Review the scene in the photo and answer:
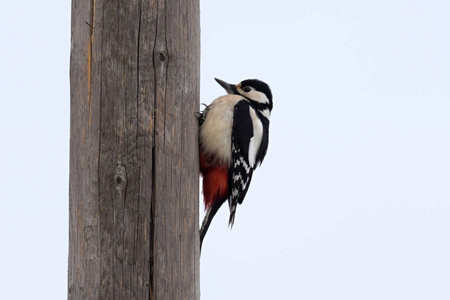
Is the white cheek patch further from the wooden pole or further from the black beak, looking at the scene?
the wooden pole

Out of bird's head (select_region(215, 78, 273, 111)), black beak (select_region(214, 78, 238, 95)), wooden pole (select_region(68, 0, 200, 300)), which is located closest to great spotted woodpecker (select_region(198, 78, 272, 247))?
bird's head (select_region(215, 78, 273, 111))

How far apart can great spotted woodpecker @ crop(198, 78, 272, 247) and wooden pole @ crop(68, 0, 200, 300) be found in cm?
60

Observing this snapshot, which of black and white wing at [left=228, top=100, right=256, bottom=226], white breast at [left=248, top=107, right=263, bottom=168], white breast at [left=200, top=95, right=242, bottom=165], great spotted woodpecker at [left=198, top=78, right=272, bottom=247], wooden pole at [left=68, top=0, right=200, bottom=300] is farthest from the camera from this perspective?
white breast at [left=248, top=107, right=263, bottom=168]

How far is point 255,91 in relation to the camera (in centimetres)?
484

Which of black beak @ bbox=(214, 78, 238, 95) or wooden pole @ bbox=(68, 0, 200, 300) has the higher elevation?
black beak @ bbox=(214, 78, 238, 95)

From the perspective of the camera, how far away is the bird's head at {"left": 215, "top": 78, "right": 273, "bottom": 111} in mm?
4820

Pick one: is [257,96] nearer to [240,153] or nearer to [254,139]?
[254,139]

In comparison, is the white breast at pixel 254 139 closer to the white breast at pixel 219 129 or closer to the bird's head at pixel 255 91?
the white breast at pixel 219 129

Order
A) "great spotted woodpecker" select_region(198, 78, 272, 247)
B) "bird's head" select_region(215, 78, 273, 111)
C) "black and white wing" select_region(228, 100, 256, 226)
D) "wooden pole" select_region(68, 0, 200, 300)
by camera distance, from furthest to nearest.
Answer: "bird's head" select_region(215, 78, 273, 111) < "black and white wing" select_region(228, 100, 256, 226) < "great spotted woodpecker" select_region(198, 78, 272, 247) < "wooden pole" select_region(68, 0, 200, 300)

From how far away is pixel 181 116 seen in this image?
292cm

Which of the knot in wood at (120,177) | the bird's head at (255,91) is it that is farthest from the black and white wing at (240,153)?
the knot in wood at (120,177)

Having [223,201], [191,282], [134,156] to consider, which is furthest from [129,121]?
[223,201]

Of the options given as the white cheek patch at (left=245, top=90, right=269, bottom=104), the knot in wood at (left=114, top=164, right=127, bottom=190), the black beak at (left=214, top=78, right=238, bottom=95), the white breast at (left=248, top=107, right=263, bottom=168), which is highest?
the black beak at (left=214, top=78, right=238, bottom=95)

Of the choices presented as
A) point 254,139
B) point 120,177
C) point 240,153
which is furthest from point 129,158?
point 254,139
